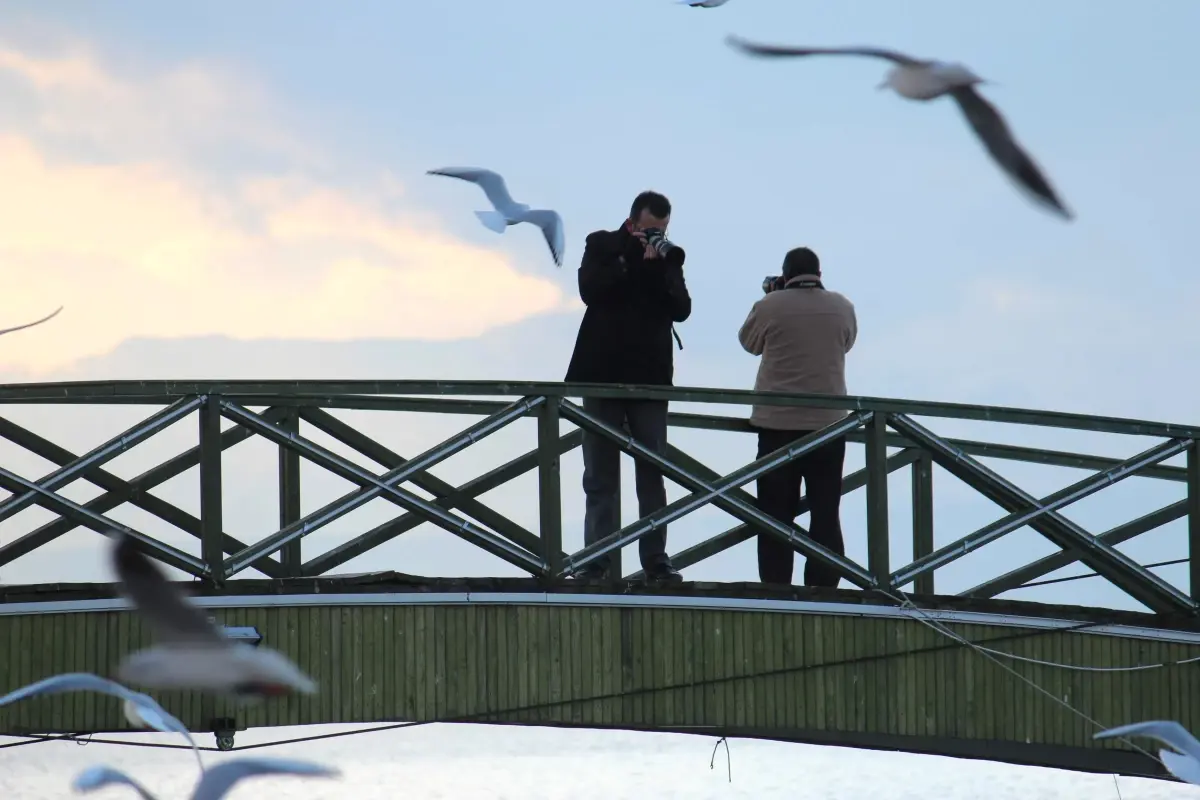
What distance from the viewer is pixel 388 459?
8828 millimetres

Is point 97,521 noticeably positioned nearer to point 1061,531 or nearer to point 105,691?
point 105,691

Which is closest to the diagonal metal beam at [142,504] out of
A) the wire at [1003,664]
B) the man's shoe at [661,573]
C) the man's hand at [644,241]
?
the man's shoe at [661,573]

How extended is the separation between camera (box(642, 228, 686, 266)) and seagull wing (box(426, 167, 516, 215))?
2.09 ft

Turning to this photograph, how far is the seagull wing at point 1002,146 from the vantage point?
4332 mm

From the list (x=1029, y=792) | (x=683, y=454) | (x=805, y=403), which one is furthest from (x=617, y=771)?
(x=805, y=403)

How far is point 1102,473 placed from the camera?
27.0ft

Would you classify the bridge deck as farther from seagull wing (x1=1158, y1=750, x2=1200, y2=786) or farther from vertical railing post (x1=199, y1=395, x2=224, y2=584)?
seagull wing (x1=1158, y1=750, x2=1200, y2=786)

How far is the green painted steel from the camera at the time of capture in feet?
25.7

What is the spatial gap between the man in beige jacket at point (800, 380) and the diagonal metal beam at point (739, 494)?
11.2 inches

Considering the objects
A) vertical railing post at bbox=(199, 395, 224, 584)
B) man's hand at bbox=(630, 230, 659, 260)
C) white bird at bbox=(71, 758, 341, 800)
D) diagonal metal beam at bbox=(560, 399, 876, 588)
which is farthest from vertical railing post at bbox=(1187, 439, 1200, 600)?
white bird at bbox=(71, 758, 341, 800)

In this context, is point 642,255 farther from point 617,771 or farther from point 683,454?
point 617,771

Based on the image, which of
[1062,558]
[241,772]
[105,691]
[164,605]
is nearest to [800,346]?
[1062,558]

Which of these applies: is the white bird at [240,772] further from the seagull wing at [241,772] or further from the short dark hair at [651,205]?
the short dark hair at [651,205]

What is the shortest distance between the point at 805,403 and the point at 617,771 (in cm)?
895
